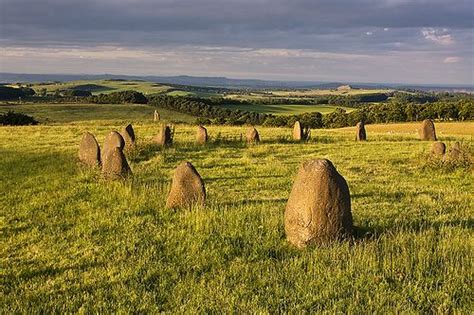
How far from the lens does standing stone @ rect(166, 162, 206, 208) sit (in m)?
11.8

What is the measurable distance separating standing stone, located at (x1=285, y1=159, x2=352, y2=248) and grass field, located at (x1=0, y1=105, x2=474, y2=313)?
31 centimetres

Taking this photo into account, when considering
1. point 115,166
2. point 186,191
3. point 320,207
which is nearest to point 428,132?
point 115,166

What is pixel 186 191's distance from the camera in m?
11.9

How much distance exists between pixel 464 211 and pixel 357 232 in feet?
11.8

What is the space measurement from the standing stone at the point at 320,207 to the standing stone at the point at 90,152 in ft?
37.8

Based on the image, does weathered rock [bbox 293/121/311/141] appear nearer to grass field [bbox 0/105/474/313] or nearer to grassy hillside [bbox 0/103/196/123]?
grass field [bbox 0/105/474/313]

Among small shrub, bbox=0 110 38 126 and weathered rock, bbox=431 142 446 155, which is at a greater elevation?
weathered rock, bbox=431 142 446 155

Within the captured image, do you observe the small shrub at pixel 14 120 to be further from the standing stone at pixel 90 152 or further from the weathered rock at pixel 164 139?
the standing stone at pixel 90 152

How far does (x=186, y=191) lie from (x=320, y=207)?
420 cm

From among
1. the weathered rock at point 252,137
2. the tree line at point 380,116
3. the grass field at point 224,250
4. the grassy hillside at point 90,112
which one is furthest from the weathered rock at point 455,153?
the grassy hillside at point 90,112

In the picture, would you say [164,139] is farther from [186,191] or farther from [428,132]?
[428,132]

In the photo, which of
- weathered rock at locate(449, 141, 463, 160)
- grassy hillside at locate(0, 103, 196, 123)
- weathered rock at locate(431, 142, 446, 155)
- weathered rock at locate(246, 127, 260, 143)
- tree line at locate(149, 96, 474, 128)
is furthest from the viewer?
grassy hillside at locate(0, 103, 196, 123)

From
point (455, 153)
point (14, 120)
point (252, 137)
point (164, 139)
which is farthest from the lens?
point (14, 120)

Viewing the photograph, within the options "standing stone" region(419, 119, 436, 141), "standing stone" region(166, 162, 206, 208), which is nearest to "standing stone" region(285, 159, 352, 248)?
"standing stone" region(166, 162, 206, 208)
